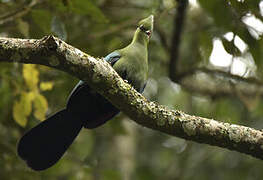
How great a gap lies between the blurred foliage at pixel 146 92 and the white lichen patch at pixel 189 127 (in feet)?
2.04

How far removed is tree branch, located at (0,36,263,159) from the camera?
215cm

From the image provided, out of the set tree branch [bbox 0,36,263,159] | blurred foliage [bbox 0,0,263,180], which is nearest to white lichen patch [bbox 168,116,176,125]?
tree branch [bbox 0,36,263,159]

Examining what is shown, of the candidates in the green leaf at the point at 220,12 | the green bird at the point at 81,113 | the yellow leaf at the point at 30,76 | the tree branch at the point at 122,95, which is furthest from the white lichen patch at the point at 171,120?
the yellow leaf at the point at 30,76

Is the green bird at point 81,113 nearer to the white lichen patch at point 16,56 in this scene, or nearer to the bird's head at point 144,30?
the bird's head at point 144,30

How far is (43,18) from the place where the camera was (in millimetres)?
3227

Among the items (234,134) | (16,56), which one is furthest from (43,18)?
(234,134)

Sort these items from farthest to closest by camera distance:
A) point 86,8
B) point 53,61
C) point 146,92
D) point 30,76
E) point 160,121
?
point 146,92
point 30,76
point 86,8
point 160,121
point 53,61

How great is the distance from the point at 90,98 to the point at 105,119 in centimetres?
24

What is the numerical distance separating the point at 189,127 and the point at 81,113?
84 cm

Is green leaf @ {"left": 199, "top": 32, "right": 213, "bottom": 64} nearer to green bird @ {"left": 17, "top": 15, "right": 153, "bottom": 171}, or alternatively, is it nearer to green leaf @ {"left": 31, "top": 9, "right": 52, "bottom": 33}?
green bird @ {"left": 17, "top": 15, "right": 153, "bottom": 171}

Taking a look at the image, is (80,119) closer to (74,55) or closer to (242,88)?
(74,55)

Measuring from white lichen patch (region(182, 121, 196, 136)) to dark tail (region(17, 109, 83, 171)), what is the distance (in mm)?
861

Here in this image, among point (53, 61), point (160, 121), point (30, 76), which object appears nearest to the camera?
point (53, 61)

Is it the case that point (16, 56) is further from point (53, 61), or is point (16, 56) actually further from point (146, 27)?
point (146, 27)
